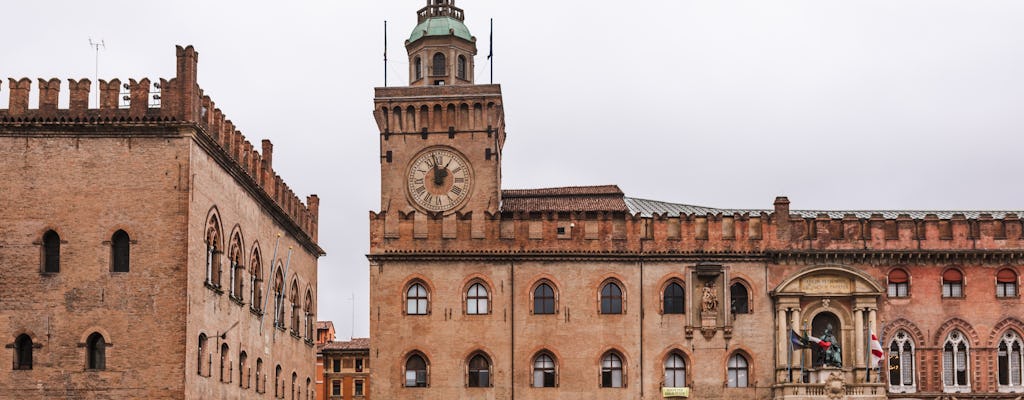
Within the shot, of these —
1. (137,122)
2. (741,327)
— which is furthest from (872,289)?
(137,122)

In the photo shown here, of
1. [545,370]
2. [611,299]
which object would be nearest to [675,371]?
[611,299]

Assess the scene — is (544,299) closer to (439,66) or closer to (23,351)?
(439,66)

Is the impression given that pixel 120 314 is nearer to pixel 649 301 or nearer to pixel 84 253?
pixel 84 253

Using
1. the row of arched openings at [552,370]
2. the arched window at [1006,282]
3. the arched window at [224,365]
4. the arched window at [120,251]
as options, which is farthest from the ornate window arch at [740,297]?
the arched window at [120,251]

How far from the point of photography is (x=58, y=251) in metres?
43.8

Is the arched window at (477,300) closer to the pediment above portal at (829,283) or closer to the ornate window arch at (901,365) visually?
the pediment above portal at (829,283)

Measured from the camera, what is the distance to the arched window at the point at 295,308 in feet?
208

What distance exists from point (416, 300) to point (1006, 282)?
24.8m

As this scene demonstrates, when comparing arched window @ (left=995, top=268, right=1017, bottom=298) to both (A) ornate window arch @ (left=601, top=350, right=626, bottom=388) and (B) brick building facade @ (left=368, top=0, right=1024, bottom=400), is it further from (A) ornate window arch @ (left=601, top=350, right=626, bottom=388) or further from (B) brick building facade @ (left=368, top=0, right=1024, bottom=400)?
(A) ornate window arch @ (left=601, top=350, right=626, bottom=388)

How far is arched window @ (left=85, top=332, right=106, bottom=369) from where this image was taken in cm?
4325

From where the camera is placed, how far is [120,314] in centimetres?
4334

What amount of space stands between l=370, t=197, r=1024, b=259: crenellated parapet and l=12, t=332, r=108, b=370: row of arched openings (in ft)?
64.1

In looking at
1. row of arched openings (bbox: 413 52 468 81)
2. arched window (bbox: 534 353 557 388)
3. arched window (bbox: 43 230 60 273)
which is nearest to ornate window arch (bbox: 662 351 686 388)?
arched window (bbox: 534 353 557 388)

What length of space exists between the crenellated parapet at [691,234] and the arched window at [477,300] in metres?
1.50
